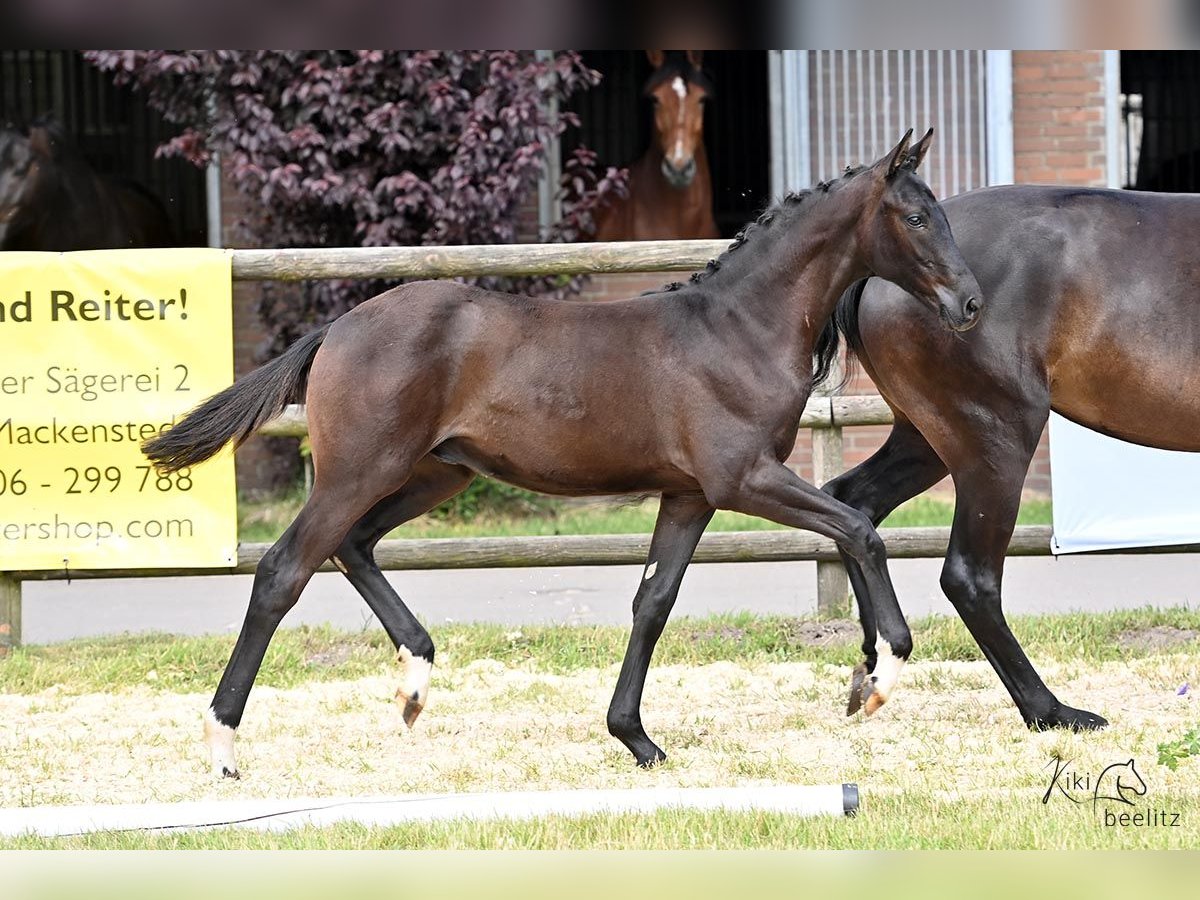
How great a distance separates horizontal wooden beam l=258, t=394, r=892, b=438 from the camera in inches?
254

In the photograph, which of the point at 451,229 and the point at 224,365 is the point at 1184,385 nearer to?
the point at 224,365

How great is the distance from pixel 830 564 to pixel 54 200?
18.6 feet

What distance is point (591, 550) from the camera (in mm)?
6406

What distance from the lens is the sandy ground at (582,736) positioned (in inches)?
168

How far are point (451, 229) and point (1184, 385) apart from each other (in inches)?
203

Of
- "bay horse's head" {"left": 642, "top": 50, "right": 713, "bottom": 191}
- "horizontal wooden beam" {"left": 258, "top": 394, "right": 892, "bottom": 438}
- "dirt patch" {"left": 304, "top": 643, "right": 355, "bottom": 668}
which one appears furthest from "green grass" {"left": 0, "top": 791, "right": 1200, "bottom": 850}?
"bay horse's head" {"left": 642, "top": 50, "right": 713, "bottom": 191}

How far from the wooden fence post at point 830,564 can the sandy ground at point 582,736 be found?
669 millimetres

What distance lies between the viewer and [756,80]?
10906 millimetres

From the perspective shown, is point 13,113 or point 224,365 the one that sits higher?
point 13,113

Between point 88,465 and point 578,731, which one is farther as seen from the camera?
point 88,465

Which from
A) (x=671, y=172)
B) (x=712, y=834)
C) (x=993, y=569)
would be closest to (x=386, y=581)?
(x=712, y=834)

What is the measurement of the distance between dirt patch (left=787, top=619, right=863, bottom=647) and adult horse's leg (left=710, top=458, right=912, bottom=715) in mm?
1953
